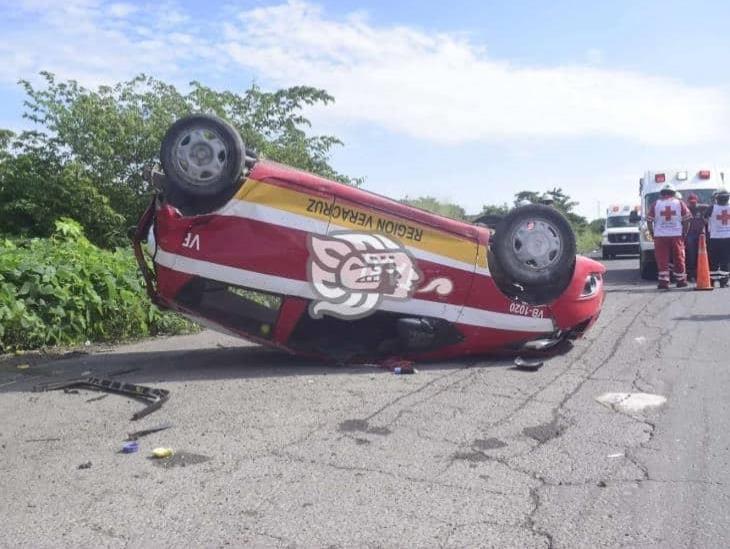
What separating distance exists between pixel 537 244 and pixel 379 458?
120 inches

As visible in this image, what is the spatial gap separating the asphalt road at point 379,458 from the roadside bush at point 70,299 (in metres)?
1.18

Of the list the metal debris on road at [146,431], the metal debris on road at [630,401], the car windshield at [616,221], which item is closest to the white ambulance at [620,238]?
the car windshield at [616,221]

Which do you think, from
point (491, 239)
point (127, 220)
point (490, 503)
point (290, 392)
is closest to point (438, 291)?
point (491, 239)

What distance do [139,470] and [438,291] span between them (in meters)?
3.27

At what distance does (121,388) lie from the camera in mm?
5992

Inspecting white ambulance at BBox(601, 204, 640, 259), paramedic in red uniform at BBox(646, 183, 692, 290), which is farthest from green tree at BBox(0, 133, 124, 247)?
white ambulance at BBox(601, 204, 640, 259)

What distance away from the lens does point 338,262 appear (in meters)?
6.54

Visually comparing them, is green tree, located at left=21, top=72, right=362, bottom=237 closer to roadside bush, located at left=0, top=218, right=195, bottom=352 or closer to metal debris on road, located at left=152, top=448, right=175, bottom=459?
roadside bush, located at left=0, top=218, right=195, bottom=352

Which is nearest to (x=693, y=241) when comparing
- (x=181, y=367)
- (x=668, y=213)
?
(x=668, y=213)

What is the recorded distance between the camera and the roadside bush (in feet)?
26.3

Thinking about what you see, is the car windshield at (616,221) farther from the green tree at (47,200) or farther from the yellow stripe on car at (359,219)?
the yellow stripe on car at (359,219)

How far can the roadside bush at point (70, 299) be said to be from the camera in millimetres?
8008

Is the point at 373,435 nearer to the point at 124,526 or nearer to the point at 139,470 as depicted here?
the point at 139,470

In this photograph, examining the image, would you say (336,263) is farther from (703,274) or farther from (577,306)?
(703,274)
